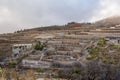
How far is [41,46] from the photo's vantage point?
6812cm

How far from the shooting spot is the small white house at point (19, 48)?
225 ft

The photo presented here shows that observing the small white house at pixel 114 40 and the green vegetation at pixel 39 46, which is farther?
the small white house at pixel 114 40

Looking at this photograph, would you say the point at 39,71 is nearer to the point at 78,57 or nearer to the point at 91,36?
the point at 78,57

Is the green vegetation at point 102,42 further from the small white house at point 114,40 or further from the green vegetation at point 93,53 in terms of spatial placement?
the green vegetation at point 93,53

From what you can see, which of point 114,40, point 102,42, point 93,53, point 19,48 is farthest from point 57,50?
point 114,40

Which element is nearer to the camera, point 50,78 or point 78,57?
point 50,78

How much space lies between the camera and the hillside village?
58781 mm

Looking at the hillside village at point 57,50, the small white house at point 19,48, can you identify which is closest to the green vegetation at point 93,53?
the hillside village at point 57,50

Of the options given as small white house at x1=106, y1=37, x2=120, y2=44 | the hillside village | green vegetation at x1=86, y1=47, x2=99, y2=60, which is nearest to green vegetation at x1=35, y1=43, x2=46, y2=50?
the hillside village

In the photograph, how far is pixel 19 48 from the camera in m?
70.2

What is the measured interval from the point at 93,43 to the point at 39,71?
15.4 metres

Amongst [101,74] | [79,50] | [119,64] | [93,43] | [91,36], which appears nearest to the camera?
[101,74]

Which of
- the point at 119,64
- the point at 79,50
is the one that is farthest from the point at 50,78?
the point at 79,50

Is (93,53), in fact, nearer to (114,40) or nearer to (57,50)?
(57,50)
